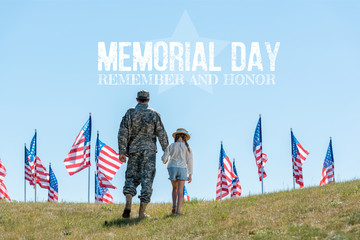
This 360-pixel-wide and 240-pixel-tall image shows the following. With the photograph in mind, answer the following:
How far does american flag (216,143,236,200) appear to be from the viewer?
34.4 metres

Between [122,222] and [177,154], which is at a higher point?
[177,154]

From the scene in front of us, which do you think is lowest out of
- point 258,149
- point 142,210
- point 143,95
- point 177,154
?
point 142,210

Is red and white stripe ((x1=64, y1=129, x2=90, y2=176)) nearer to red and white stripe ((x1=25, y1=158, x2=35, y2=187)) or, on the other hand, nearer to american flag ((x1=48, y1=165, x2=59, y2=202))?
red and white stripe ((x1=25, y1=158, x2=35, y2=187))

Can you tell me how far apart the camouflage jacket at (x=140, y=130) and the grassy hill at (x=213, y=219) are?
5.69 ft

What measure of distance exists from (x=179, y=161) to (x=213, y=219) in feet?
5.83

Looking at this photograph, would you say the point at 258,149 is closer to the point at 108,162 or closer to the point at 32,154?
the point at 108,162

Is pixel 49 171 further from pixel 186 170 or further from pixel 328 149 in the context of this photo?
pixel 186 170

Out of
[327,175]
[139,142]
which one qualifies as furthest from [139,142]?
[327,175]

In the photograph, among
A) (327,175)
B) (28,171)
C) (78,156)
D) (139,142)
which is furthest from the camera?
(327,175)

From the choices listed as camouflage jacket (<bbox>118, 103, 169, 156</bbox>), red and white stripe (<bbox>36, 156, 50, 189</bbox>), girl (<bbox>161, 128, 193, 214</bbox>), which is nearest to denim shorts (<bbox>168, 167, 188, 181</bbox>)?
girl (<bbox>161, 128, 193, 214</bbox>)

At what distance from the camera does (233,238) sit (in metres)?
10.5

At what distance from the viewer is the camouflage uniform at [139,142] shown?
1318 cm

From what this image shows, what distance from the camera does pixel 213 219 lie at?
40.2 ft

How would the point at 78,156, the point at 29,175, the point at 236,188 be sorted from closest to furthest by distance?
1. the point at 78,156
2. the point at 29,175
3. the point at 236,188
